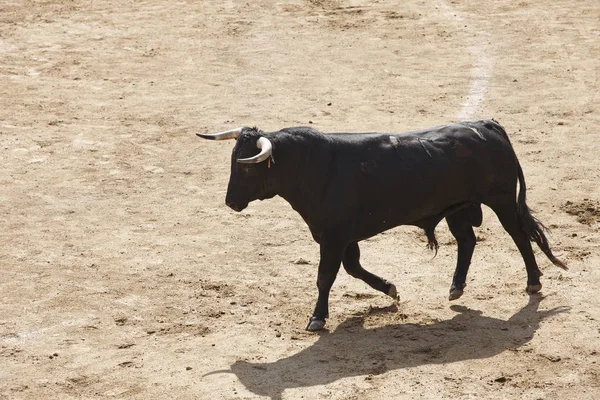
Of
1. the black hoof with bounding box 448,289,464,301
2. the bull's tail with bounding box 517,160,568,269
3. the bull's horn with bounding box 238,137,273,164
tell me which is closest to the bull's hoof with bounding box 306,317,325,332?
the black hoof with bounding box 448,289,464,301

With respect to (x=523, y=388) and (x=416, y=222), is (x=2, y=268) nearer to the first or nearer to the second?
(x=416, y=222)

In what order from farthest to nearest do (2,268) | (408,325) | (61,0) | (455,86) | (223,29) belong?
(61,0) < (223,29) < (455,86) < (2,268) < (408,325)

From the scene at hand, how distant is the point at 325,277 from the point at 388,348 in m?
0.81

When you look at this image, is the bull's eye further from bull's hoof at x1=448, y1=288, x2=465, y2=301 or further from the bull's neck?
bull's hoof at x1=448, y1=288, x2=465, y2=301

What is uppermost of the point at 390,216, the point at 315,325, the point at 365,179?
the point at 365,179

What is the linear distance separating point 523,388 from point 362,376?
120cm

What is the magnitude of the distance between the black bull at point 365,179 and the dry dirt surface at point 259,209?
77cm

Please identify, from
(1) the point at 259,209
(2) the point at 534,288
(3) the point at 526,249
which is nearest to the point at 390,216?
(3) the point at 526,249

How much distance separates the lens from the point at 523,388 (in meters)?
8.71

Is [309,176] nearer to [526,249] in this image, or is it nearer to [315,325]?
[315,325]

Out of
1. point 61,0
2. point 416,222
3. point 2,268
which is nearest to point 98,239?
point 2,268

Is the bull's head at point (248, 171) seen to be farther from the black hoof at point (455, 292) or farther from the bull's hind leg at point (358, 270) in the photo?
the black hoof at point (455, 292)

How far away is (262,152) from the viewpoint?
941 centimetres

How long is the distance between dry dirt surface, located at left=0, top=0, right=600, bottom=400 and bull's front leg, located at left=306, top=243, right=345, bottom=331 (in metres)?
0.15
